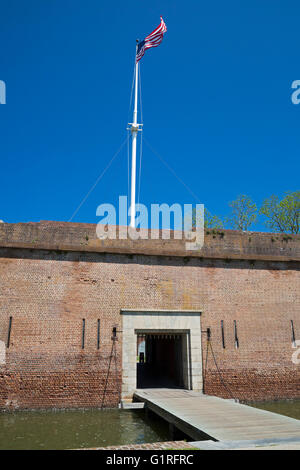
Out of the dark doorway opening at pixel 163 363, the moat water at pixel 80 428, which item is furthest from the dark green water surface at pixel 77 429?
the dark doorway opening at pixel 163 363

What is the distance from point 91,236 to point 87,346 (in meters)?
3.67

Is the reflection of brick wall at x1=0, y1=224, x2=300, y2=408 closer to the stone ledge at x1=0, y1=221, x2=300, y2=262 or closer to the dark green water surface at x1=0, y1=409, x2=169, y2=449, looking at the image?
the stone ledge at x1=0, y1=221, x2=300, y2=262

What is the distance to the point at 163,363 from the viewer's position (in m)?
17.7

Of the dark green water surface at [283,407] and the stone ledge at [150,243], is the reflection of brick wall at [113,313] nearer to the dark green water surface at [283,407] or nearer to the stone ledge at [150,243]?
the stone ledge at [150,243]

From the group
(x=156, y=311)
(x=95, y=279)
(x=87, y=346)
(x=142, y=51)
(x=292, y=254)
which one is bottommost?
(x=87, y=346)

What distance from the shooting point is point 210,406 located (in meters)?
8.93

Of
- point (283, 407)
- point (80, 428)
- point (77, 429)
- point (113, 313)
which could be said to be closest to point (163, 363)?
point (113, 313)

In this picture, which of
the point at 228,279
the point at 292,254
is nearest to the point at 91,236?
the point at 228,279

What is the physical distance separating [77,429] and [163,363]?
31.3 feet

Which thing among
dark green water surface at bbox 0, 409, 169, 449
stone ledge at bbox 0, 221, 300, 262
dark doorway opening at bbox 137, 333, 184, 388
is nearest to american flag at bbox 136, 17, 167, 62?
stone ledge at bbox 0, 221, 300, 262

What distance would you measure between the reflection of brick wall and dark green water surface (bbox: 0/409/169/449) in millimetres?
614

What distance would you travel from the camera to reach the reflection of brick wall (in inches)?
429
